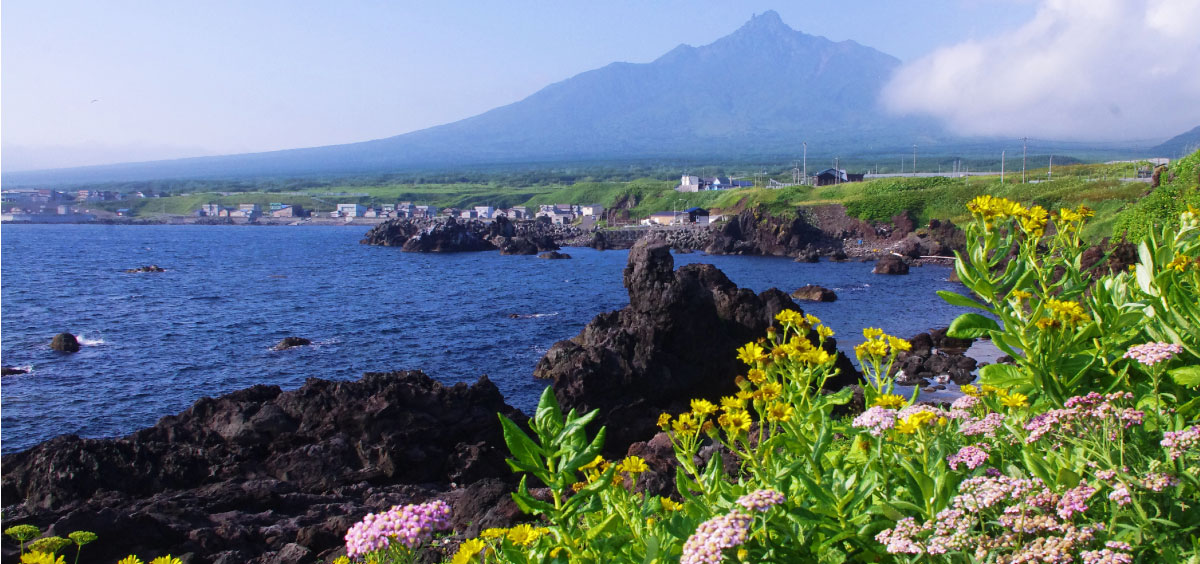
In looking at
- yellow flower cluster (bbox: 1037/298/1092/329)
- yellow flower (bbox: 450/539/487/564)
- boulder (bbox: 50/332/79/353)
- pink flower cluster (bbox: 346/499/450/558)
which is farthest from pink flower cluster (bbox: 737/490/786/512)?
boulder (bbox: 50/332/79/353)

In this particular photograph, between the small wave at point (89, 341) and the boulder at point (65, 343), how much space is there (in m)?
0.66

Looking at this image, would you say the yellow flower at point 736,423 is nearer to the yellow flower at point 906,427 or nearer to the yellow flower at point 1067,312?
the yellow flower at point 906,427

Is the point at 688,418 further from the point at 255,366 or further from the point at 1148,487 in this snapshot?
the point at 255,366

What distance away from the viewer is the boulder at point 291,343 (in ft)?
128

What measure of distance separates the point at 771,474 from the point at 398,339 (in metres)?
38.7

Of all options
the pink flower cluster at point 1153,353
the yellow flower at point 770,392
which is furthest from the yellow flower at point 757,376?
the pink flower cluster at point 1153,353

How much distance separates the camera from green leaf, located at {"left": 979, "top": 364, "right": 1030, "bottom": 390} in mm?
4172

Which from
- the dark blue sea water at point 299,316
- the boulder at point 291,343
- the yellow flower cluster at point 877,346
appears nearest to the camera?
the yellow flower cluster at point 877,346

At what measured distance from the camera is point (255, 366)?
34.8 m

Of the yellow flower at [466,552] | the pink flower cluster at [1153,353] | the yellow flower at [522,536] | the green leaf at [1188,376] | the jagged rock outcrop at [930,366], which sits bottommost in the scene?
the jagged rock outcrop at [930,366]

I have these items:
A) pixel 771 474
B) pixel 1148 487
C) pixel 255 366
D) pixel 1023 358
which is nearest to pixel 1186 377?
pixel 1023 358

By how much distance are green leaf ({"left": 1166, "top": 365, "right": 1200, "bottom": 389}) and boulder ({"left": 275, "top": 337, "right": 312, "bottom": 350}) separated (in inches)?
1547

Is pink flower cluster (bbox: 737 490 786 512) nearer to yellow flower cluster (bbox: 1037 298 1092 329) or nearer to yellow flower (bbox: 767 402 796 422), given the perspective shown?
yellow flower (bbox: 767 402 796 422)

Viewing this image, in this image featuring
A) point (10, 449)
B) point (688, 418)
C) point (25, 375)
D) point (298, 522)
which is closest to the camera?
point (688, 418)
